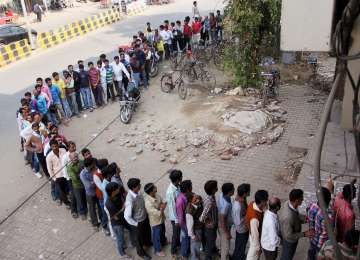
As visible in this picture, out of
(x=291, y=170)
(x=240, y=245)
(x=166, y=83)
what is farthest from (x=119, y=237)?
(x=166, y=83)

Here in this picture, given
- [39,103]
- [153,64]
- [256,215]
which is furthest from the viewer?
[153,64]

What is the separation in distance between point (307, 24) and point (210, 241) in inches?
128

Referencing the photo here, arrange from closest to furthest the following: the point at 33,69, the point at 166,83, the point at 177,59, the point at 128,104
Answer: the point at 128,104, the point at 166,83, the point at 177,59, the point at 33,69

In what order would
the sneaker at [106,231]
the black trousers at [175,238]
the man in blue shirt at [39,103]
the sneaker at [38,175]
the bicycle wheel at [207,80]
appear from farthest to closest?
the bicycle wheel at [207,80], the man in blue shirt at [39,103], the sneaker at [38,175], the sneaker at [106,231], the black trousers at [175,238]

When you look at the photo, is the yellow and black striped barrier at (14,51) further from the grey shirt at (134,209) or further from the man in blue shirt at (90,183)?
the grey shirt at (134,209)

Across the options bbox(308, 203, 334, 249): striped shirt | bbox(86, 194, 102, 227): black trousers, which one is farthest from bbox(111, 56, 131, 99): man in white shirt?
bbox(308, 203, 334, 249): striped shirt

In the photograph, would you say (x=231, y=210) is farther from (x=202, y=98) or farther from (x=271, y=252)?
(x=202, y=98)

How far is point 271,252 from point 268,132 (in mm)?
4918

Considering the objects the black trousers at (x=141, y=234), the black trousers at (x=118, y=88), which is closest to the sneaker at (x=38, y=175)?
the black trousers at (x=141, y=234)

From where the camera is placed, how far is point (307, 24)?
529 cm

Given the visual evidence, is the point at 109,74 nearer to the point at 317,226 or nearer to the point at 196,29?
the point at 196,29

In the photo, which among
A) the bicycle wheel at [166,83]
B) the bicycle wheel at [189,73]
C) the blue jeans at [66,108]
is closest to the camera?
the blue jeans at [66,108]

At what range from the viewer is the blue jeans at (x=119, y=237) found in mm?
6750

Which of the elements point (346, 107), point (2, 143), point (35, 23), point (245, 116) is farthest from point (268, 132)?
point (35, 23)
